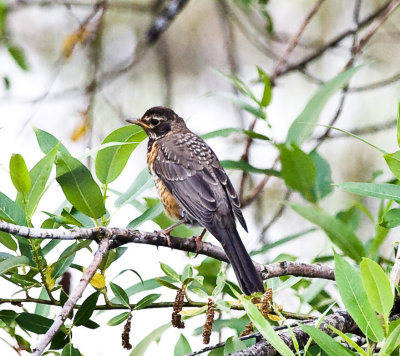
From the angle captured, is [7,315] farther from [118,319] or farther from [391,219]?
[391,219]

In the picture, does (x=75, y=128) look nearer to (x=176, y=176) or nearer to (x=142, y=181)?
(x=176, y=176)

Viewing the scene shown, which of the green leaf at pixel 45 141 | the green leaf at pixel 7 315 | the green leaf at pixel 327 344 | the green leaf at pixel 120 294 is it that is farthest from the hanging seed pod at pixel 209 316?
the green leaf at pixel 45 141

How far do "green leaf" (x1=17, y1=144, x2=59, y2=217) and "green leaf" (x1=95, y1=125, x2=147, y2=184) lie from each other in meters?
0.33

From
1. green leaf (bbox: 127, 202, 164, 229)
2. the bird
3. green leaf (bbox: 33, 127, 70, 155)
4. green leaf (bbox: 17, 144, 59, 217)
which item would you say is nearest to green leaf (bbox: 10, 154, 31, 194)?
green leaf (bbox: 17, 144, 59, 217)

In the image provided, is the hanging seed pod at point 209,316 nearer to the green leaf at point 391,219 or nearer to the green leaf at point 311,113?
the green leaf at point 391,219

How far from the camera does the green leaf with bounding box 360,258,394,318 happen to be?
196cm

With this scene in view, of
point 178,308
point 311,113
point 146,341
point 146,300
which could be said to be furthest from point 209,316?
point 311,113

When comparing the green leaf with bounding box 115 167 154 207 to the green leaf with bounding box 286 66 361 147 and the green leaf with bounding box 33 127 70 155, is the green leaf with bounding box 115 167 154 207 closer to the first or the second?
the green leaf with bounding box 33 127 70 155

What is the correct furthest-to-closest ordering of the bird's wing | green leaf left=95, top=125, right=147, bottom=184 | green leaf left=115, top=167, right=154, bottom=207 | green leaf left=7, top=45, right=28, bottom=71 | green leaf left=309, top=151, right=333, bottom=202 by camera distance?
green leaf left=7, top=45, right=28, bottom=71, the bird's wing, green leaf left=309, top=151, right=333, bottom=202, green leaf left=115, top=167, right=154, bottom=207, green leaf left=95, top=125, right=147, bottom=184

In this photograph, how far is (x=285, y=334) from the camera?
240cm

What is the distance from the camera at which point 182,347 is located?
111 inches

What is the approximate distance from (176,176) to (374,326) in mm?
2490

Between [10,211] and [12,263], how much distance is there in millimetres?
179

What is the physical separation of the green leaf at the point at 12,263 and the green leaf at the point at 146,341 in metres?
0.60
